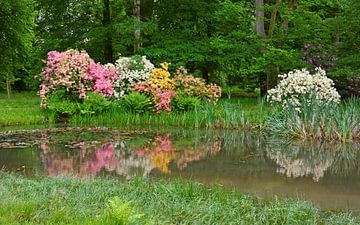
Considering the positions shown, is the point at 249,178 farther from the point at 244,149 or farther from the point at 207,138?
the point at 207,138

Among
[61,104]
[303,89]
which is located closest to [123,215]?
[303,89]

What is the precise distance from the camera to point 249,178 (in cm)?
721

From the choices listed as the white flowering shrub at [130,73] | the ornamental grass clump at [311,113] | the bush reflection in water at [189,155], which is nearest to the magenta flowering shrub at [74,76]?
the white flowering shrub at [130,73]

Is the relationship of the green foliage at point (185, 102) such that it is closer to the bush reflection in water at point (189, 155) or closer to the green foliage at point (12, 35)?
the bush reflection in water at point (189, 155)

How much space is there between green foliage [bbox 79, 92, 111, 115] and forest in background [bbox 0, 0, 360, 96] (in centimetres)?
403

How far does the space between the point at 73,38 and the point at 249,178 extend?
16.0 meters

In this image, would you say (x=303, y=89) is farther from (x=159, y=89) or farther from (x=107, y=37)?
(x=107, y=37)

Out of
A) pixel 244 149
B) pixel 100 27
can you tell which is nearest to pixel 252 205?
pixel 244 149

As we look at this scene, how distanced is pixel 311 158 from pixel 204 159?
2030mm

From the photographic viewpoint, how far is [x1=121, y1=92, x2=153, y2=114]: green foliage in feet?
46.0

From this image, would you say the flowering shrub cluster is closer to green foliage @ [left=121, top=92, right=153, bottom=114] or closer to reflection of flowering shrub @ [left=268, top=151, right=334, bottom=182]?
green foliage @ [left=121, top=92, right=153, bottom=114]

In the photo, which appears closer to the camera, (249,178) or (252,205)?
(252,205)

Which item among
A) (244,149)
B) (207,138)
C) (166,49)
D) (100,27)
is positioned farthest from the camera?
(100,27)

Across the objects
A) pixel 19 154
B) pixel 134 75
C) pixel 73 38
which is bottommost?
pixel 19 154
